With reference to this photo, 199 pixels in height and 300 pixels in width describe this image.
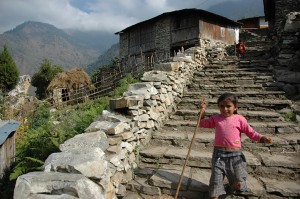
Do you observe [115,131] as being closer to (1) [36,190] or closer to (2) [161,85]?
(1) [36,190]

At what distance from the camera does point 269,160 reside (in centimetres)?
431

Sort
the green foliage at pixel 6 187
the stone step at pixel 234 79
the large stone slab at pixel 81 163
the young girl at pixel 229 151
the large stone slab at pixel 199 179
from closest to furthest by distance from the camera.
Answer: the large stone slab at pixel 81 163
the young girl at pixel 229 151
the large stone slab at pixel 199 179
the green foliage at pixel 6 187
the stone step at pixel 234 79

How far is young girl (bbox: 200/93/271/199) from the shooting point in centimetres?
349

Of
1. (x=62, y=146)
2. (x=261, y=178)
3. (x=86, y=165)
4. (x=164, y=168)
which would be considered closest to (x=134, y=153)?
(x=164, y=168)

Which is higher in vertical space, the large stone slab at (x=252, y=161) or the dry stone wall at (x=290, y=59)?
the dry stone wall at (x=290, y=59)

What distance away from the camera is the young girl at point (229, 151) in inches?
137

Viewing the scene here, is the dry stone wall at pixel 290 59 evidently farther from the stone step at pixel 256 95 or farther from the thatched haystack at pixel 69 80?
the thatched haystack at pixel 69 80

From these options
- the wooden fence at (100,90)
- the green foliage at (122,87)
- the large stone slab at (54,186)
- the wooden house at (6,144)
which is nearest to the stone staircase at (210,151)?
the large stone slab at (54,186)

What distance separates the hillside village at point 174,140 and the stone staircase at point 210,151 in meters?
0.01

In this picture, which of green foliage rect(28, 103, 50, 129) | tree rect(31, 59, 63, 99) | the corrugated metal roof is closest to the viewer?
the corrugated metal roof

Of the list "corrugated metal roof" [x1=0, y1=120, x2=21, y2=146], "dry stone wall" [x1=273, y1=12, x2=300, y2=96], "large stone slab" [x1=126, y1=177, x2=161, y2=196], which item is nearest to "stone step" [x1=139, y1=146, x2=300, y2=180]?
"large stone slab" [x1=126, y1=177, x2=161, y2=196]

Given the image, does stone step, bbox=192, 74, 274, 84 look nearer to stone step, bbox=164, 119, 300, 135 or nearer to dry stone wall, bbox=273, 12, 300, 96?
dry stone wall, bbox=273, 12, 300, 96

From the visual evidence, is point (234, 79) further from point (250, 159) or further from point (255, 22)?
point (255, 22)

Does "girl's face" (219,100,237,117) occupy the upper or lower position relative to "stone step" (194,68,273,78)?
lower
